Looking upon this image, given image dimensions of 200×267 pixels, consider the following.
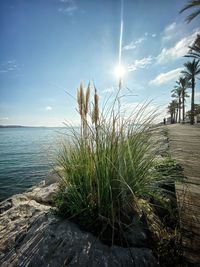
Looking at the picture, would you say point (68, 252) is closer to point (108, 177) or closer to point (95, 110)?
point (108, 177)

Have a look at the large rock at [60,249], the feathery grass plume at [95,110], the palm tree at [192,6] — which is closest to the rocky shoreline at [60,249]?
the large rock at [60,249]

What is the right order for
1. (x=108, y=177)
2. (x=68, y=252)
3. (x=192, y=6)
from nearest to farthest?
(x=68, y=252)
(x=108, y=177)
(x=192, y=6)

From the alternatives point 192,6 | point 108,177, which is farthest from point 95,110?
point 192,6

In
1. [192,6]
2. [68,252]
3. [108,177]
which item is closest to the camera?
[68,252]

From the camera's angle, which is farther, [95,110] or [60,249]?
[95,110]

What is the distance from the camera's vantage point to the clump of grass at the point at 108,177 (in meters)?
1.44

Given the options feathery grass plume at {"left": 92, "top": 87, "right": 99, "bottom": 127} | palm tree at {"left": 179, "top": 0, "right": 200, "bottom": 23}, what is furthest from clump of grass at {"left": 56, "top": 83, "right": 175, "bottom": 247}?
palm tree at {"left": 179, "top": 0, "right": 200, "bottom": 23}

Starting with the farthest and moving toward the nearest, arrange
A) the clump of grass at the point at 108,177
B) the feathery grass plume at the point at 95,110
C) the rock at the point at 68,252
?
the feathery grass plume at the point at 95,110 → the clump of grass at the point at 108,177 → the rock at the point at 68,252

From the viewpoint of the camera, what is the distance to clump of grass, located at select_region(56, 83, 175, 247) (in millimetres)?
1443

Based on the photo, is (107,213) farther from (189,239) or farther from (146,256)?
(189,239)

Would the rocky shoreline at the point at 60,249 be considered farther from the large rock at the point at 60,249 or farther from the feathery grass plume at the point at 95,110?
the feathery grass plume at the point at 95,110

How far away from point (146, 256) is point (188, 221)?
0.50 meters

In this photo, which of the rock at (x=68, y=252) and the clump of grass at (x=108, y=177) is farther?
the clump of grass at (x=108, y=177)

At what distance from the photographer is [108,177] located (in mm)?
1477
